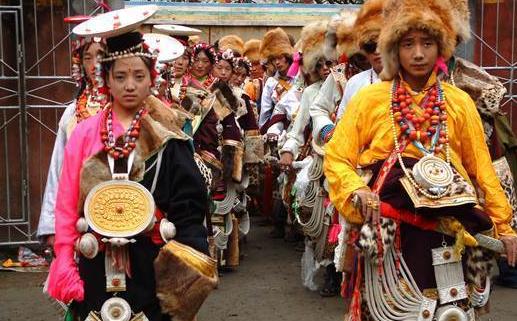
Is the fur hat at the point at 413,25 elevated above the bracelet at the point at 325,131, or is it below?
above

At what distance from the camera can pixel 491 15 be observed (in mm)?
9312

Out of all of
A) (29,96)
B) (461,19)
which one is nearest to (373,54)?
(461,19)

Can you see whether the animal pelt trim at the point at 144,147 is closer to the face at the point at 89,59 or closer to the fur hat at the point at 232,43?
the face at the point at 89,59

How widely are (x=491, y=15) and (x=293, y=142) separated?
3.07 m

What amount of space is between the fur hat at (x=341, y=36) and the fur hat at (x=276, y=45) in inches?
199

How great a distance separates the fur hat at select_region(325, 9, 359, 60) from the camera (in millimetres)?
7172

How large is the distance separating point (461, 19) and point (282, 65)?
25.1ft

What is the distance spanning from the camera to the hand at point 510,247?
4.16 m

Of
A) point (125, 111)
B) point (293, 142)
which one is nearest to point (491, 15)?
point (293, 142)

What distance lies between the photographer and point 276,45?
13.2 metres

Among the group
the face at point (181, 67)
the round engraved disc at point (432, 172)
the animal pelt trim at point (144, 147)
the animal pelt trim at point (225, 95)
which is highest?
the animal pelt trim at point (144, 147)

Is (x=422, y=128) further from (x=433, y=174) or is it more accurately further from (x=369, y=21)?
(x=369, y=21)

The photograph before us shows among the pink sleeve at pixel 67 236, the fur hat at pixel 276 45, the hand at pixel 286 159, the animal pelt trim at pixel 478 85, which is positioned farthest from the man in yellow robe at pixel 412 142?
the fur hat at pixel 276 45

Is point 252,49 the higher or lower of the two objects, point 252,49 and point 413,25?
the lower
